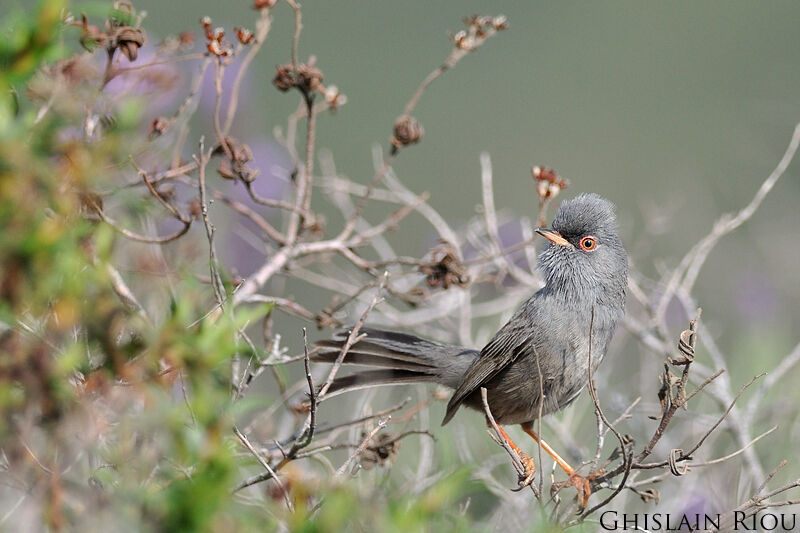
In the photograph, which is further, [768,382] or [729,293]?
[729,293]

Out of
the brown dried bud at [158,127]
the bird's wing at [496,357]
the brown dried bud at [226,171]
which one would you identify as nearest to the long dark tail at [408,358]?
the bird's wing at [496,357]

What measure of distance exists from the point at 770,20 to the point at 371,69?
43.5 feet

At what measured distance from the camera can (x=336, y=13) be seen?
1227 inches

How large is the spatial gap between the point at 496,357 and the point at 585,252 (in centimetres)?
67

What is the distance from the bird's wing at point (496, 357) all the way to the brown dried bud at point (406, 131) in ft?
3.66

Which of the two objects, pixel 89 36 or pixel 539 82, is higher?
pixel 539 82

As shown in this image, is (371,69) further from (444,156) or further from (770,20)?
(770,20)

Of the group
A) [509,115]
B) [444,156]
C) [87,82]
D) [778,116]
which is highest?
[509,115]

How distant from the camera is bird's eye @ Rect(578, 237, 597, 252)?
463 cm

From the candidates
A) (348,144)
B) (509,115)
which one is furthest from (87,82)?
(509,115)

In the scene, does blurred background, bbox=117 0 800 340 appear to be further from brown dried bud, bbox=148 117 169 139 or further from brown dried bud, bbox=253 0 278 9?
brown dried bud, bbox=148 117 169 139

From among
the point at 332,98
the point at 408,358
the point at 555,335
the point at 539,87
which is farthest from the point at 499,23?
the point at 539,87

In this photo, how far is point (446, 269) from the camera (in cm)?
404

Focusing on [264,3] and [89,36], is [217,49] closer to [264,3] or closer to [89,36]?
[264,3]
